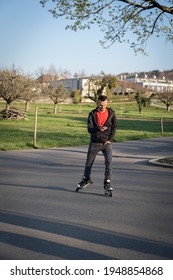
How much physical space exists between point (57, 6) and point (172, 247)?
911cm

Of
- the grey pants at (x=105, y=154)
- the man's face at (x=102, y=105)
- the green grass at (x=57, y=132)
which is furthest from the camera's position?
the green grass at (x=57, y=132)

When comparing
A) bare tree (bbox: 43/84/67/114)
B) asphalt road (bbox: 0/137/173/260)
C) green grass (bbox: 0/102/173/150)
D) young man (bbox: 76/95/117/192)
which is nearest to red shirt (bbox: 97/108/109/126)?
young man (bbox: 76/95/117/192)

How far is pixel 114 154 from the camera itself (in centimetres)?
1362

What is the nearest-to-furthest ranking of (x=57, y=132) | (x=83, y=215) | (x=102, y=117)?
(x=83, y=215) → (x=102, y=117) → (x=57, y=132)

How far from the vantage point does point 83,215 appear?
5.29 metres

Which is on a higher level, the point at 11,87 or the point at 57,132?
the point at 11,87

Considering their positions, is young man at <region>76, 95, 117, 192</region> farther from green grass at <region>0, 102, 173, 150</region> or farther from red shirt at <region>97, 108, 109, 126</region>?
green grass at <region>0, 102, 173, 150</region>

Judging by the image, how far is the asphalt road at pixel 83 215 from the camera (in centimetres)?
387

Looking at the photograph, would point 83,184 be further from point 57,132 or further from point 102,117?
point 57,132

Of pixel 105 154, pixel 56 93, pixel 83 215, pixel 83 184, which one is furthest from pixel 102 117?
pixel 56 93

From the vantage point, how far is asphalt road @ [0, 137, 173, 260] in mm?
3867

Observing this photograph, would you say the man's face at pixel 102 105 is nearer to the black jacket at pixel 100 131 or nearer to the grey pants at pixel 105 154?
the black jacket at pixel 100 131

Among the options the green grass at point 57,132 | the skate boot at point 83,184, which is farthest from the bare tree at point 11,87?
the skate boot at point 83,184
